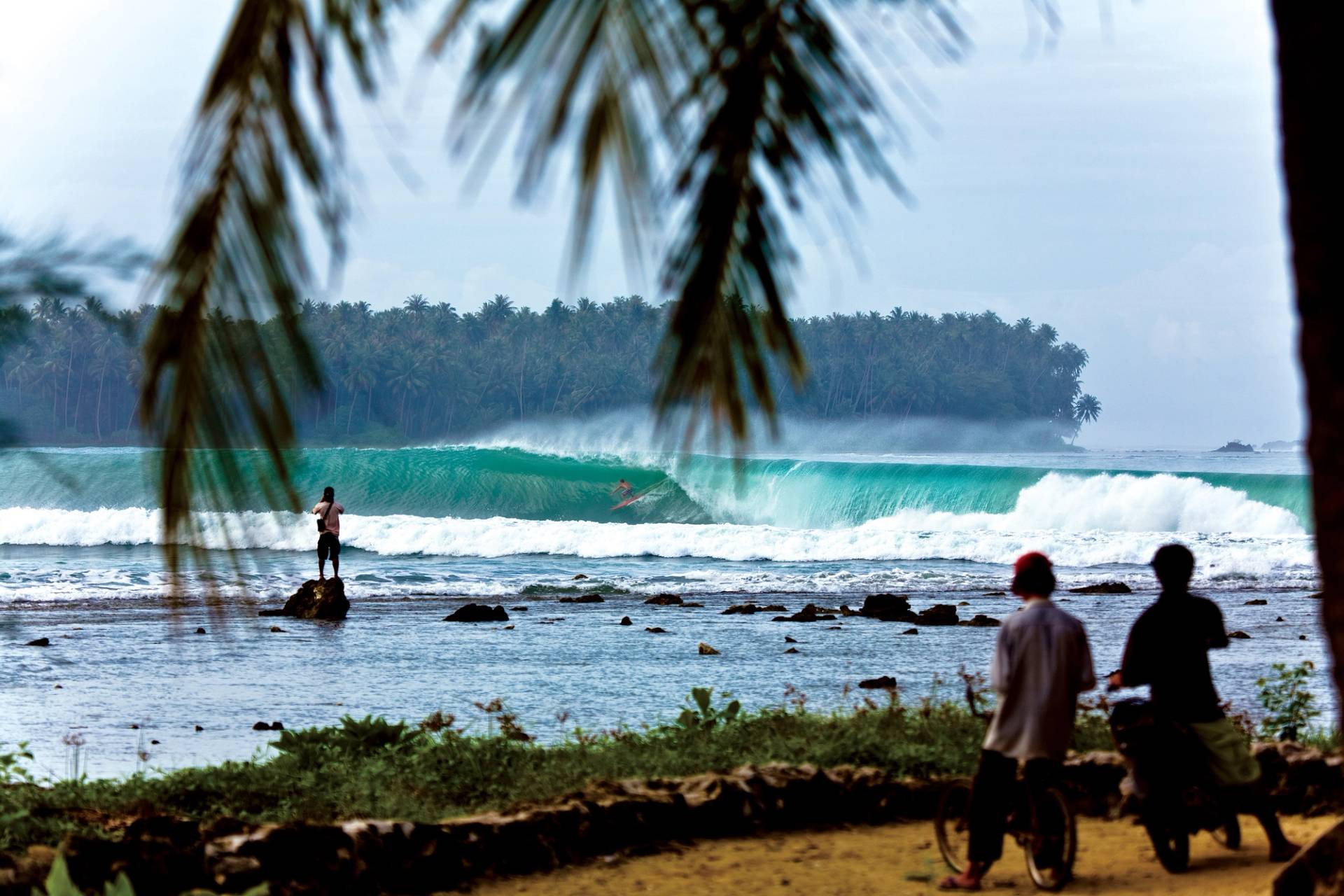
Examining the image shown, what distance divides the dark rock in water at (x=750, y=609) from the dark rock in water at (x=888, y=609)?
1.09 m

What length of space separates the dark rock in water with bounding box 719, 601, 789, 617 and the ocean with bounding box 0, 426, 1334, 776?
1.02 feet

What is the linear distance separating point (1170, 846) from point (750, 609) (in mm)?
12287

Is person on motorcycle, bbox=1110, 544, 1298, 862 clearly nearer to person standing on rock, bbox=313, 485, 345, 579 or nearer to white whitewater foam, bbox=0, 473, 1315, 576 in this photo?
person standing on rock, bbox=313, 485, 345, 579

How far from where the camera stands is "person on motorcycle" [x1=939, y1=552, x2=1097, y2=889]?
5.11 metres

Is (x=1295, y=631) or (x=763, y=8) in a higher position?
(x=763, y=8)

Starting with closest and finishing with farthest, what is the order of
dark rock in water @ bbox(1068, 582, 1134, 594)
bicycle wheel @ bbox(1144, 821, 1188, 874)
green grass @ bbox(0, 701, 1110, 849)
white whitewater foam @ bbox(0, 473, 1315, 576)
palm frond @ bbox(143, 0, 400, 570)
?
palm frond @ bbox(143, 0, 400, 570) < bicycle wheel @ bbox(1144, 821, 1188, 874) < green grass @ bbox(0, 701, 1110, 849) < dark rock in water @ bbox(1068, 582, 1134, 594) < white whitewater foam @ bbox(0, 473, 1315, 576)

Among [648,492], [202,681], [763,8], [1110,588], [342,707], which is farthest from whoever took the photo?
[648,492]

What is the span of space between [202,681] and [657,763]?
5719 millimetres

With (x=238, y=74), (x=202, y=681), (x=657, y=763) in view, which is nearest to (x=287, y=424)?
(x=238, y=74)

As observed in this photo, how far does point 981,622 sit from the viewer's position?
16.5 meters

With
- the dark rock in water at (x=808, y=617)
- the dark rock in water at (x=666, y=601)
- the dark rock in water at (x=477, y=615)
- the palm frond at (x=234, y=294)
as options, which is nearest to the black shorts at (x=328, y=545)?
the dark rock in water at (x=477, y=615)

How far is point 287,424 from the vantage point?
1698mm

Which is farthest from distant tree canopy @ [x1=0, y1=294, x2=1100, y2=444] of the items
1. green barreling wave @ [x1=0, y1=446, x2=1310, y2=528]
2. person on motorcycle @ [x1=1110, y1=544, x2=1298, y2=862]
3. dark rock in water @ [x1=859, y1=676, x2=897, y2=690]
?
person on motorcycle @ [x1=1110, y1=544, x2=1298, y2=862]

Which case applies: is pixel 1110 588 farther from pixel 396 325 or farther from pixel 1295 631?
pixel 396 325
